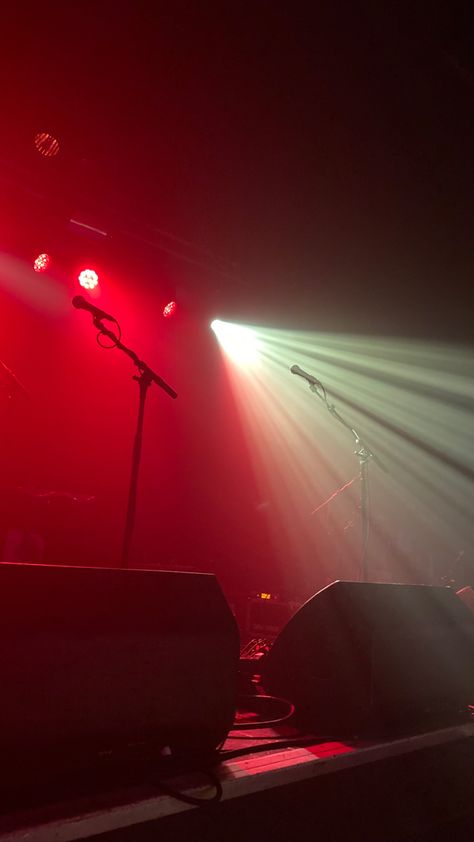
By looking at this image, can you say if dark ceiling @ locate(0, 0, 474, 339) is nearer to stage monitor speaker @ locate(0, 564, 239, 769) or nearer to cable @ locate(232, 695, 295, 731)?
stage monitor speaker @ locate(0, 564, 239, 769)

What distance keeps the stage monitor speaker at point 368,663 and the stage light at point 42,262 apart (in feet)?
12.6

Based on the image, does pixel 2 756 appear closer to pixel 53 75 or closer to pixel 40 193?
pixel 53 75

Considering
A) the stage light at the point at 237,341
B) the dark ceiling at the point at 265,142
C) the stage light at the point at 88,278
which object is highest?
the stage light at the point at 237,341

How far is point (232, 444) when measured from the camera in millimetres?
6516

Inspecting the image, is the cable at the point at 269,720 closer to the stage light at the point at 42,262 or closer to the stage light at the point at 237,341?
the stage light at the point at 42,262

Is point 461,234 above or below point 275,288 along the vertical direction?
→ below

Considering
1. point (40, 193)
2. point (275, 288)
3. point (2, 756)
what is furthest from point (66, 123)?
point (2, 756)

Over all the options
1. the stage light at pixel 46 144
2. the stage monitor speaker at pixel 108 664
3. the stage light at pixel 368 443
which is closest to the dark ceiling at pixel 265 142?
the stage light at pixel 46 144

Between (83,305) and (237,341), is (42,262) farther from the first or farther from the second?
(237,341)

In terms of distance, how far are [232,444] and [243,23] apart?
15.1 feet

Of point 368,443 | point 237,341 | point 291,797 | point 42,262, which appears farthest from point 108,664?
point 368,443

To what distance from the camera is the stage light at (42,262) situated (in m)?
4.26

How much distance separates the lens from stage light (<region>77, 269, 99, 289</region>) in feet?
14.8

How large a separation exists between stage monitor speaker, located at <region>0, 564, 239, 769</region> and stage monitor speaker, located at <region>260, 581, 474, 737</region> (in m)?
0.42
